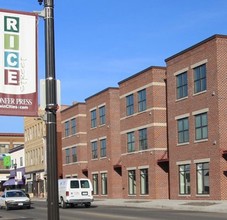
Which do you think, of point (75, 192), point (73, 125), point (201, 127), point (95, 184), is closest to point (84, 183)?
point (75, 192)

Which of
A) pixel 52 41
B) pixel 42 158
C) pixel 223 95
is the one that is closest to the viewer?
pixel 52 41

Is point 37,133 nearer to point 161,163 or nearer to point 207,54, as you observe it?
point 161,163

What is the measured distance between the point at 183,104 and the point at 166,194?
27.4ft

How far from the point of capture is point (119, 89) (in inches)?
2007

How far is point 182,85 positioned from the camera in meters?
40.3

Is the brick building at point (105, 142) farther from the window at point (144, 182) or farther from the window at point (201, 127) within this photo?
the window at point (201, 127)

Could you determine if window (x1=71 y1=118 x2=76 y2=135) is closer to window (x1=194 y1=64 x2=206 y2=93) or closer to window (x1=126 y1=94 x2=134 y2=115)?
window (x1=126 y1=94 x2=134 y2=115)

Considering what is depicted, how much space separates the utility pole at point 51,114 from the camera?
630 centimetres

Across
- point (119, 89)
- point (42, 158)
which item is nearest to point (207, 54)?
point (119, 89)

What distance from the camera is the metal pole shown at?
6301mm

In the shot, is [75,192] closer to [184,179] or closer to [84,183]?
[84,183]

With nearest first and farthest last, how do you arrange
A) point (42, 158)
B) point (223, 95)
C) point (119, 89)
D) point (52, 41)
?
1. point (52, 41)
2. point (223, 95)
3. point (119, 89)
4. point (42, 158)

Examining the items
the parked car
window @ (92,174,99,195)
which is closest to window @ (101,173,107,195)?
window @ (92,174,99,195)

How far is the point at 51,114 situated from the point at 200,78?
32.2 metres
